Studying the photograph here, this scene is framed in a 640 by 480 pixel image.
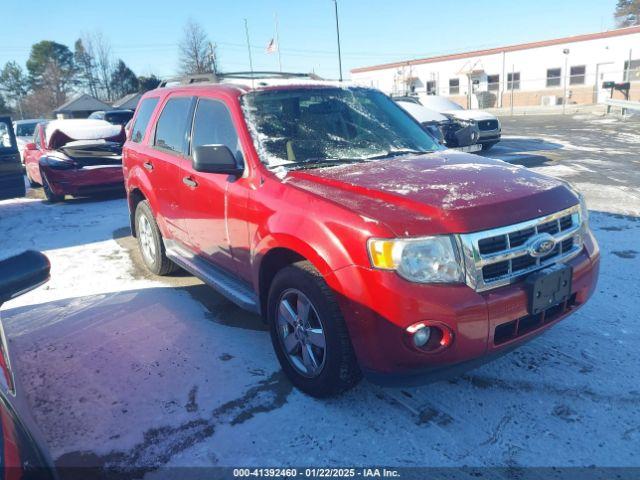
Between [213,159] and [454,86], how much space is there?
42.6 m

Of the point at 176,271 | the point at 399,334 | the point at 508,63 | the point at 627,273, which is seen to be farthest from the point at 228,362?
the point at 508,63

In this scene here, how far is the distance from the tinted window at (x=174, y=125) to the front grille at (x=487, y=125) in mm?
9735

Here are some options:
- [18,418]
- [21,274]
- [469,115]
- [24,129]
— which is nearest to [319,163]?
[21,274]

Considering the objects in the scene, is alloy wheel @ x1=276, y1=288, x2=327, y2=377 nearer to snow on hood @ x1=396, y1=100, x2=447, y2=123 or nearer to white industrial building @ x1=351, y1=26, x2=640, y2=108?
snow on hood @ x1=396, y1=100, x2=447, y2=123

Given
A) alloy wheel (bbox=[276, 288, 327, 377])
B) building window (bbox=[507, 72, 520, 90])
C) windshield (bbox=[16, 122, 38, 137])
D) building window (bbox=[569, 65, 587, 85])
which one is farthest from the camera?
building window (bbox=[507, 72, 520, 90])

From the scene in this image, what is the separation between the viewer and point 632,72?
3198cm

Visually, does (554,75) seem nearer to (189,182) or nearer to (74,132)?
(74,132)

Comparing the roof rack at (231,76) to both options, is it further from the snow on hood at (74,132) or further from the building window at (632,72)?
the building window at (632,72)

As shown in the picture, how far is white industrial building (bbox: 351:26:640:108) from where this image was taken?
107ft

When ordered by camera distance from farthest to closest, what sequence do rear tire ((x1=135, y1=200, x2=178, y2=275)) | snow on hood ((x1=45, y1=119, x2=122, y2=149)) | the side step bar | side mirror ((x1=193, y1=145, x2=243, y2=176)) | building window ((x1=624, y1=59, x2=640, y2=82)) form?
1. building window ((x1=624, y1=59, x2=640, y2=82))
2. snow on hood ((x1=45, y1=119, x2=122, y2=149))
3. rear tire ((x1=135, y1=200, x2=178, y2=275))
4. the side step bar
5. side mirror ((x1=193, y1=145, x2=243, y2=176))

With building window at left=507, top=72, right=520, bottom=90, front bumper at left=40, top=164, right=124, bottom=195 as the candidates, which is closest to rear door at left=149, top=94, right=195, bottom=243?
front bumper at left=40, top=164, right=124, bottom=195

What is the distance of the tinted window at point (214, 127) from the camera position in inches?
144

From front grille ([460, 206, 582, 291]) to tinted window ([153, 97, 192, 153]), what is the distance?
272 centimetres

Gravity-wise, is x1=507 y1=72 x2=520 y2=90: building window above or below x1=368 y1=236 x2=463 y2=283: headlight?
above
